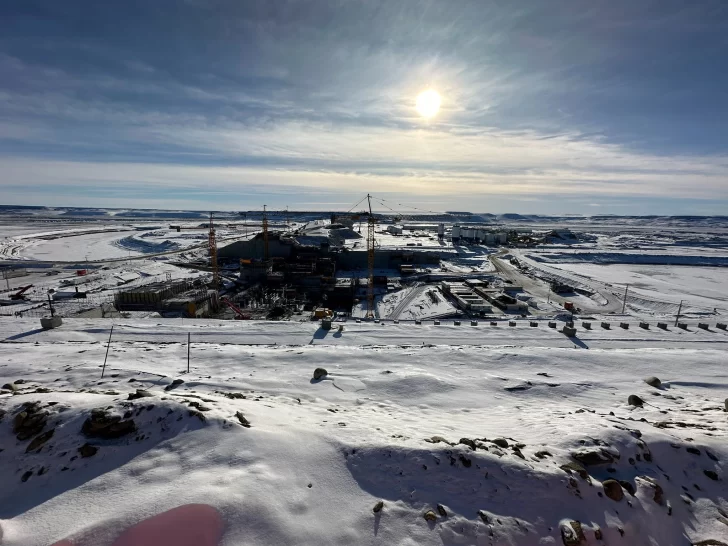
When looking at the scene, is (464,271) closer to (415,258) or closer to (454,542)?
(415,258)

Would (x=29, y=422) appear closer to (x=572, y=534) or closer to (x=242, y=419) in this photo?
(x=242, y=419)

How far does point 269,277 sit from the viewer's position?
4419cm

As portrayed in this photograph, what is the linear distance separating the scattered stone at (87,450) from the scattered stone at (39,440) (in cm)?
105

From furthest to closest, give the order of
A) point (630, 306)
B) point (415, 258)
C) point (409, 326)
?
point (415, 258) < point (630, 306) < point (409, 326)

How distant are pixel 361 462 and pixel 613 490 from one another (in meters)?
5.41

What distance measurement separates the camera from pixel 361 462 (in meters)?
7.61

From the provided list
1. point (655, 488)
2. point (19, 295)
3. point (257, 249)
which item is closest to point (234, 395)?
point (655, 488)

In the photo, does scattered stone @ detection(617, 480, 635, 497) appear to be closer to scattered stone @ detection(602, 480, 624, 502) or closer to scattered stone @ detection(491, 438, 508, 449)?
scattered stone @ detection(602, 480, 624, 502)

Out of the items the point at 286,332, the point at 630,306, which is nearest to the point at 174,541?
the point at 286,332

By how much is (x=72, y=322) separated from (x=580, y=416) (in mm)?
28125

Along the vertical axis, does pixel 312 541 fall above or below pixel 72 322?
above

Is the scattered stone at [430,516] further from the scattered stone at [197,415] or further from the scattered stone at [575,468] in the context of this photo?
the scattered stone at [197,415]

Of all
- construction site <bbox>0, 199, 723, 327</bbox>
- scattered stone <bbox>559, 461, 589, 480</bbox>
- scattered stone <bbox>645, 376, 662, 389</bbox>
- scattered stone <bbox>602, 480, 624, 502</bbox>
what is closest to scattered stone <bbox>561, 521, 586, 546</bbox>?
scattered stone <bbox>559, 461, 589, 480</bbox>

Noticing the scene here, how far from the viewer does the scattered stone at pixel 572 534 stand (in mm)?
6445
